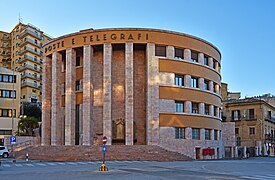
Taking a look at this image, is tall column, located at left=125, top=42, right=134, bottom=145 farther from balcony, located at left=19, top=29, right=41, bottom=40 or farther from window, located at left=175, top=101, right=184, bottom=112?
balcony, located at left=19, top=29, right=41, bottom=40

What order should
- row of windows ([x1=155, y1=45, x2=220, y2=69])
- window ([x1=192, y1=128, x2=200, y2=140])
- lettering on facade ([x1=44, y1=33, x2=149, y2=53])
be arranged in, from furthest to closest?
window ([x1=192, y1=128, x2=200, y2=140])
row of windows ([x1=155, y1=45, x2=220, y2=69])
lettering on facade ([x1=44, y1=33, x2=149, y2=53])

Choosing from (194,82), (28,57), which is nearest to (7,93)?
(28,57)

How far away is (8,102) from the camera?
3083 inches

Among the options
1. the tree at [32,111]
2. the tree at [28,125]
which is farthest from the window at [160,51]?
the tree at [32,111]

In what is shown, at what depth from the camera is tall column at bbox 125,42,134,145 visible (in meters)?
49.6

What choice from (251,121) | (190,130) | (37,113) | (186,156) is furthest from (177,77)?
(37,113)

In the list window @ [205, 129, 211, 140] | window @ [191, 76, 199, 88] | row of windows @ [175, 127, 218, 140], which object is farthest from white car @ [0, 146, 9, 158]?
window @ [205, 129, 211, 140]

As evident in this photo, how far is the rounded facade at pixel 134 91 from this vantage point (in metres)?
50.4

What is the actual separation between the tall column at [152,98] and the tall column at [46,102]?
16355 millimetres

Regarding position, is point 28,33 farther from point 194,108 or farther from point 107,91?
point 194,108

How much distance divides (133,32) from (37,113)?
160 ft

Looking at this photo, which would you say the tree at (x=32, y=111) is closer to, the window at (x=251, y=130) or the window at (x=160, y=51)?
the window at (x=251, y=130)

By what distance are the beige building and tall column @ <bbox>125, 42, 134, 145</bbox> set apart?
34.6 m

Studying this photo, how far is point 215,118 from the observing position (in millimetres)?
57906
